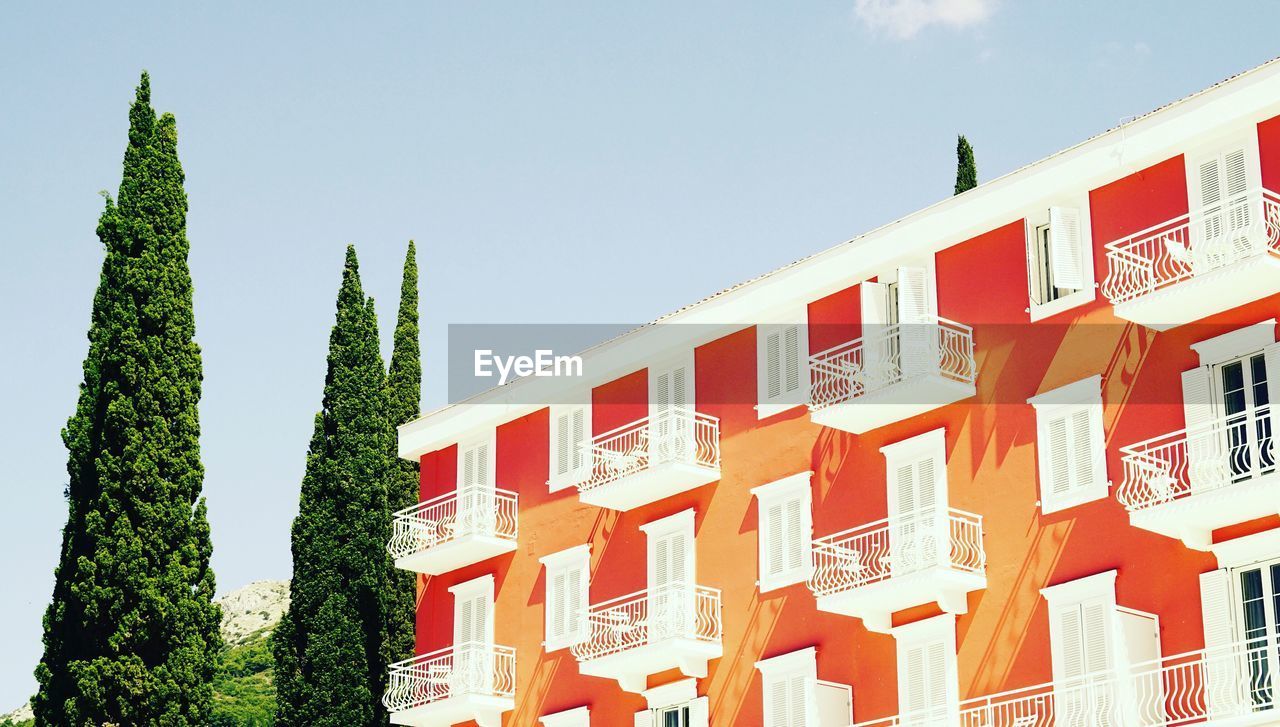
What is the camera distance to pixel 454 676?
38.7 m

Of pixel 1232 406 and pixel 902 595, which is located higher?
pixel 1232 406

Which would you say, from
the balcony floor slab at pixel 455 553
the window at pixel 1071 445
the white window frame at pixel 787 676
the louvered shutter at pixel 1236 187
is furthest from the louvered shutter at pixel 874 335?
the balcony floor slab at pixel 455 553

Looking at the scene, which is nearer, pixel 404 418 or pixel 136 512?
pixel 136 512

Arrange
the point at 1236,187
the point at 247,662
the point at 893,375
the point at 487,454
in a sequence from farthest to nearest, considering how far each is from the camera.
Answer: the point at 247,662
the point at 487,454
the point at 893,375
the point at 1236,187

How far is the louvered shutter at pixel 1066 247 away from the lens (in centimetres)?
3086

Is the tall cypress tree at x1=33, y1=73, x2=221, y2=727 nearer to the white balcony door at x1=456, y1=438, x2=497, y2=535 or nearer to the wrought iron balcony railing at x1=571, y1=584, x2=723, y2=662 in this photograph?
the white balcony door at x1=456, y1=438, x2=497, y2=535

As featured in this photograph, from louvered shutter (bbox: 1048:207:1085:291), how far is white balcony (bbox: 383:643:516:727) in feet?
46.5

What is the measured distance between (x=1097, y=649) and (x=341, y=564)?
72.8ft

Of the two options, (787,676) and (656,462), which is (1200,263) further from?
(656,462)

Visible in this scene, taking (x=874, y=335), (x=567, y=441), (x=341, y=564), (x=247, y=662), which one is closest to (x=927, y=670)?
(x=874, y=335)

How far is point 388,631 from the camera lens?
45.9 meters

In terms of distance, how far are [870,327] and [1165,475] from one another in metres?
7.23

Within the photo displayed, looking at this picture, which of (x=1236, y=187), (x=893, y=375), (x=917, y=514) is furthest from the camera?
(x=893, y=375)

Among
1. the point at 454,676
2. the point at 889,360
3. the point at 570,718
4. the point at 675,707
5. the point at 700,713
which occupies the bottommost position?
the point at 700,713
